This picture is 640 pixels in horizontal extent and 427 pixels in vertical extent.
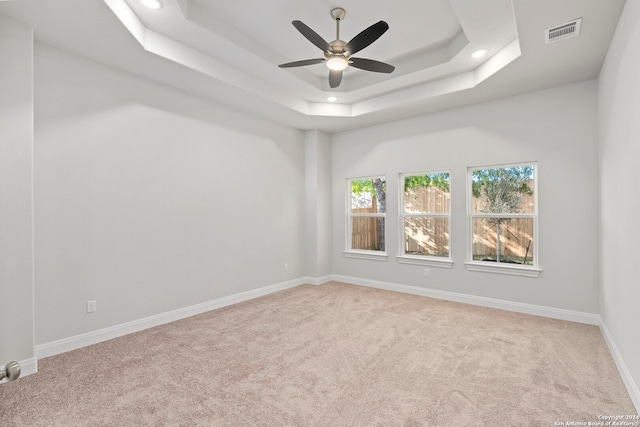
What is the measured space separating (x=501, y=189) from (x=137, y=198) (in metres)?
4.57

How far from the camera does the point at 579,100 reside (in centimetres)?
370

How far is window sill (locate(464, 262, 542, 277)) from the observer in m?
4.01

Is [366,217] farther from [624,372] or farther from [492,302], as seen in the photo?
[624,372]

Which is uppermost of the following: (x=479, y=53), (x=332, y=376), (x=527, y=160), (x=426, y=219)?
(x=479, y=53)

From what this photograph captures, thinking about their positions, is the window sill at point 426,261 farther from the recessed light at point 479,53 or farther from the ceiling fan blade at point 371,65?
the ceiling fan blade at point 371,65

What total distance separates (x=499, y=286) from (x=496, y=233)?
714 mm

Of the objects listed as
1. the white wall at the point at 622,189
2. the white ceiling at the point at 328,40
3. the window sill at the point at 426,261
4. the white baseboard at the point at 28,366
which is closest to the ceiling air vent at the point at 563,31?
the white ceiling at the point at 328,40

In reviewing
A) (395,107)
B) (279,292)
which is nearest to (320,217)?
(279,292)

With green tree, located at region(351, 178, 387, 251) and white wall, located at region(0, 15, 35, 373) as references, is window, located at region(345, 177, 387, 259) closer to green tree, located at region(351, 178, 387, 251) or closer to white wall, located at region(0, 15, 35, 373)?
green tree, located at region(351, 178, 387, 251)

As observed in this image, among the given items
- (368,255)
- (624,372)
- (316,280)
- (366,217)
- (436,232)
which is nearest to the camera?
(624,372)

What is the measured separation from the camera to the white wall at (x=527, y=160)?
145 inches

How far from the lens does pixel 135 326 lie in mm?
3469

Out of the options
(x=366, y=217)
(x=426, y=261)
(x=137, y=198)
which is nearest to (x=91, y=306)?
(x=137, y=198)

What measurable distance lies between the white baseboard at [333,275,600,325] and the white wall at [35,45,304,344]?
183 cm
